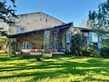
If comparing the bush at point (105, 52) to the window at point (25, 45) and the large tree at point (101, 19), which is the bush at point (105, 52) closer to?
the large tree at point (101, 19)

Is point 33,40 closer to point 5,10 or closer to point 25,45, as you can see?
point 25,45

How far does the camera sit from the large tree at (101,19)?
20538mm

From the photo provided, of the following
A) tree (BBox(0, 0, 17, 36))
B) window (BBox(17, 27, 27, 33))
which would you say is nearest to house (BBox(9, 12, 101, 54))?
window (BBox(17, 27, 27, 33))

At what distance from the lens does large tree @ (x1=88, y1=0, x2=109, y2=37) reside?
67.4 feet

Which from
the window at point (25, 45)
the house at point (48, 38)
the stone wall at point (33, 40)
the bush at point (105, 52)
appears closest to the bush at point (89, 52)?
the bush at point (105, 52)

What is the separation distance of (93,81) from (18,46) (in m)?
28.3

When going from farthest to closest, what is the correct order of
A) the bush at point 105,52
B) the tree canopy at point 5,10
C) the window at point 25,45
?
the window at point 25,45 < the bush at point 105,52 < the tree canopy at point 5,10

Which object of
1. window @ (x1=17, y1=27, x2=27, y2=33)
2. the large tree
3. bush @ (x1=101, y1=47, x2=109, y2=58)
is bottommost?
bush @ (x1=101, y1=47, x2=109, y2=58)

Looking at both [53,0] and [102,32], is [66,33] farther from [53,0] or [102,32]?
[102,32]

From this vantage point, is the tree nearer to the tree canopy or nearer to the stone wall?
the tree canopy

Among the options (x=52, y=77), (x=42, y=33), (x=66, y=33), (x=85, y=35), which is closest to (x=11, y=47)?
(x=42, y=33)

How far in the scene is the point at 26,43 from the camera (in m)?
37.3

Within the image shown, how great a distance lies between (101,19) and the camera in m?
20.9

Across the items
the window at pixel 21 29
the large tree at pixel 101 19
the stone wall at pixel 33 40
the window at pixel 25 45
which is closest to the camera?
the large tree at pixel 101 19
